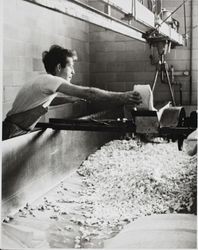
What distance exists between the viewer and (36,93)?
2.88 metres

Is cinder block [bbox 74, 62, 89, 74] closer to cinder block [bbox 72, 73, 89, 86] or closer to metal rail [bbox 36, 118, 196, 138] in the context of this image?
cinder block [bbox 72, 73, 89, 86]

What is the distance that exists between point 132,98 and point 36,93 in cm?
77

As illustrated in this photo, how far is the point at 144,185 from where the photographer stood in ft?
10.0

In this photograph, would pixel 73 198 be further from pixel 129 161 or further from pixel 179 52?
pixel 179 52

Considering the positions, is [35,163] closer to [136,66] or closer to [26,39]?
[26,39]

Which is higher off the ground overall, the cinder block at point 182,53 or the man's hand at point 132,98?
the cinder block at point 182,53

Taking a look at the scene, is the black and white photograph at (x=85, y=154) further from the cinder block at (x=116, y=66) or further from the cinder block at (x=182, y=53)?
the cinder block at (x=182, y=53)

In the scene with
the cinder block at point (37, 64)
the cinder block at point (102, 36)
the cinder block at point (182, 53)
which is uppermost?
the cinder block at point (102, 36)

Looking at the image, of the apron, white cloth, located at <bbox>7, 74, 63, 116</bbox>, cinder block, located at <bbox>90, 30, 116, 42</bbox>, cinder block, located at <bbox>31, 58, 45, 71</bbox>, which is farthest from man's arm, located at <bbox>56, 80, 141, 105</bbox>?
cinder block, located at <bbox>90, 30, 116, 42</bbox>

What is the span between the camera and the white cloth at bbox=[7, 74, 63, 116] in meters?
2.81

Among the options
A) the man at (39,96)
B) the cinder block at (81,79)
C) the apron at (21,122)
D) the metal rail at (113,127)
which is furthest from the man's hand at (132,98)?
the cinder block at (81,79)

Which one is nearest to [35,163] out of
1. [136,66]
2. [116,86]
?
[116,86]

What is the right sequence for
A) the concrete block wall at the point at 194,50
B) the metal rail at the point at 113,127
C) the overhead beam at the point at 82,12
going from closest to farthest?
the overhead beam at the point at 82,12 → the metal rail at the point at 113,127 → the concrete block wall at the point at 194,50

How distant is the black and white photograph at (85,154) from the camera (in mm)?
2229
